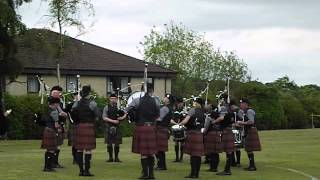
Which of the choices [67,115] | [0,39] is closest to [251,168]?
[67,115]

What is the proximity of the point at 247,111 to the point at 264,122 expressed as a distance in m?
36.1

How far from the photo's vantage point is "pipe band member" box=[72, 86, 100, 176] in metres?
16.2

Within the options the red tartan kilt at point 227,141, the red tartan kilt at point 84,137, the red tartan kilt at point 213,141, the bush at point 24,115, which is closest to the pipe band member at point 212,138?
the red tartan kilt at point 213,141

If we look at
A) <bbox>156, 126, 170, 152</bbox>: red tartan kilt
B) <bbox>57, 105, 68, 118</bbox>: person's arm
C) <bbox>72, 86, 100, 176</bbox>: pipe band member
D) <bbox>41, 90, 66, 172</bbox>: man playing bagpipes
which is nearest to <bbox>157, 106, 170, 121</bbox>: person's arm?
<bbox>156, 126, 170, 152</bbox>: red tartan kilt

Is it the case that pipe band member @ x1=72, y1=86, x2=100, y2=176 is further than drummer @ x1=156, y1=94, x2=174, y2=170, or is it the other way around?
drummer @ x1=156, y1=94, x2=174, y2=170

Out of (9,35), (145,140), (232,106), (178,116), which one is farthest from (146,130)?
(9,35)

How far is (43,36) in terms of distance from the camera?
1585 inches

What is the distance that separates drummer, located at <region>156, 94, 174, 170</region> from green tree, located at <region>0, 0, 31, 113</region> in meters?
15.6

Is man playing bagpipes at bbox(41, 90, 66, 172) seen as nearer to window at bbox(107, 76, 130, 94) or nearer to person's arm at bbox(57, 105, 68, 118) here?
person's arm at bbox(57, 105, 68, 118)

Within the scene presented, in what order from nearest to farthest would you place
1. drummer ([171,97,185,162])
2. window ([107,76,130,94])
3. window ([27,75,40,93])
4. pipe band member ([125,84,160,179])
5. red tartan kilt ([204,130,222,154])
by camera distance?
pipe band member ([125,84,160,179])
red tartan kilt ([204,130,222,154])
drummer ([171,97,185,162])
window ([27,75,40,93])
window ([107,76,130,94])

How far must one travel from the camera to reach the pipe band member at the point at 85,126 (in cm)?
1617

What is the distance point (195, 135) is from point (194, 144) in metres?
0.22

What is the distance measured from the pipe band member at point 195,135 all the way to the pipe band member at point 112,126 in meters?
3.41

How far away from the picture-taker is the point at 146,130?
52.5 feet
